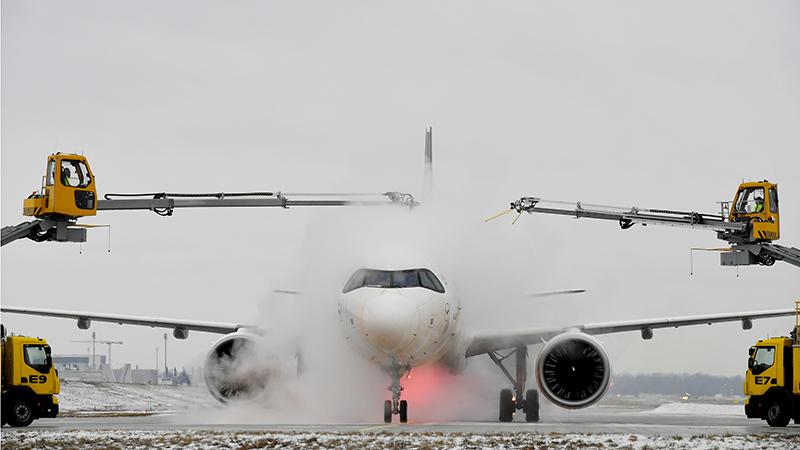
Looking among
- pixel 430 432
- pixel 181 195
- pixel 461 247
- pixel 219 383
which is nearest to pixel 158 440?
pixel 430 432

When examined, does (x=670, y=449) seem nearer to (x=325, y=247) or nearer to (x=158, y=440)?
(x=158, y=440)

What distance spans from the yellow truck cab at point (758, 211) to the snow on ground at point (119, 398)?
27.3 m

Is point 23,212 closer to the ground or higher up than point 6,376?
higher up

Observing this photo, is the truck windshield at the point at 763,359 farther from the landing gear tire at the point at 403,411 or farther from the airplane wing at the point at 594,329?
the landing gear tire at the point at 403,411

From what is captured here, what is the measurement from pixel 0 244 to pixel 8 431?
26.4 feet

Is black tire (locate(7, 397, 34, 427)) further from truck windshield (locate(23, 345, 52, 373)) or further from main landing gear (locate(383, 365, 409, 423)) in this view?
main landing gear (locate(383, 365, 409, 423))

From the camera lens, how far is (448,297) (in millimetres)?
28969

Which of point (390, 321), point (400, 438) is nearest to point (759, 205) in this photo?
point (390, 321)

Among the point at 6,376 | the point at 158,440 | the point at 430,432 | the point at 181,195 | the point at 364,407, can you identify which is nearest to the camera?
the point at 158,440

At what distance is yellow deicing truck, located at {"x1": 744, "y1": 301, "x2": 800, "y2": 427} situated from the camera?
90.7 ft

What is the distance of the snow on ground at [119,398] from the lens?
56094mm

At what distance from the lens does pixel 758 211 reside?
37562 millimetres

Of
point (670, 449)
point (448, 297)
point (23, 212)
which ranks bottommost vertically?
point (670, 449)

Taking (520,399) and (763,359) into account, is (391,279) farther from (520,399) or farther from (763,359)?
(763,359)
